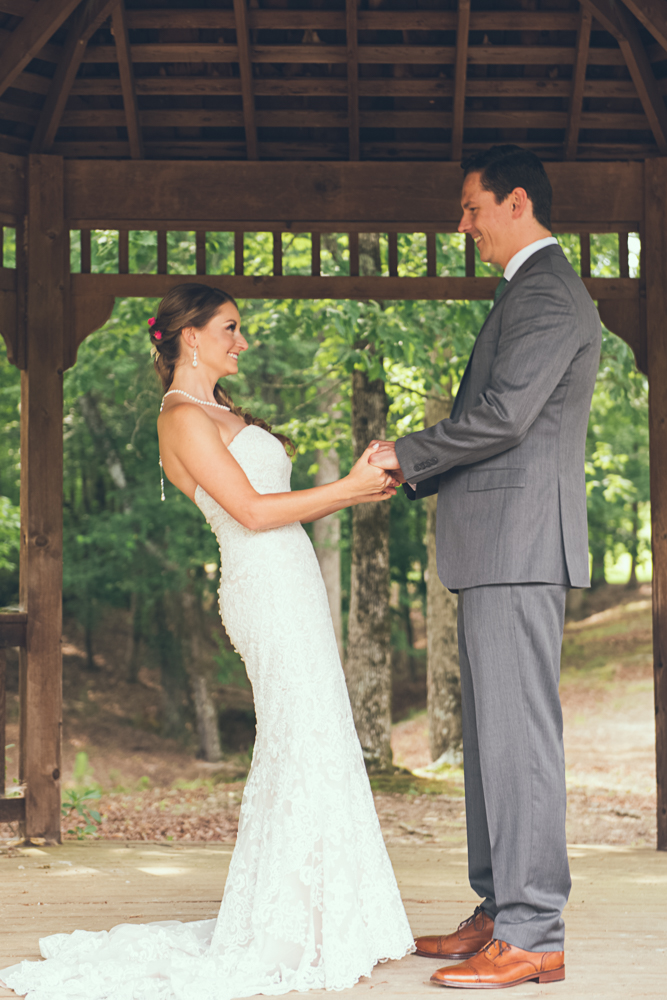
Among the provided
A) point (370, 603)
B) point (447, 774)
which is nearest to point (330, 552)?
point (370, 603)

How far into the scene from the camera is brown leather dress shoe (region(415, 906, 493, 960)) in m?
2.87

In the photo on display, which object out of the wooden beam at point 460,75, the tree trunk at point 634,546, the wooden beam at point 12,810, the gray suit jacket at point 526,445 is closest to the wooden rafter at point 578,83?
the wooden beam at point 460,75

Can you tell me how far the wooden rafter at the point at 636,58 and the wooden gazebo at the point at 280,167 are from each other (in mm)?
13

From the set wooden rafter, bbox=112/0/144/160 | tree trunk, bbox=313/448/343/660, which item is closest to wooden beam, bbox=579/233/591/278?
wooden rafter, bbox=112/0/144/160

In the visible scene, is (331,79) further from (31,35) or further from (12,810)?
(12,810)

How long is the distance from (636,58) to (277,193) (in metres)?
1.79

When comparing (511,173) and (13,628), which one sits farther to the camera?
(13,628)

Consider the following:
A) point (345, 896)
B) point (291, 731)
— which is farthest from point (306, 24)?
point (345, 896)

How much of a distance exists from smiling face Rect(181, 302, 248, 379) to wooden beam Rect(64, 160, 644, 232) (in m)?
1.95

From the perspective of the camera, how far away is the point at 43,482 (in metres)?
4.85

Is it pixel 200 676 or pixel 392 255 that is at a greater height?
pixel 392 255

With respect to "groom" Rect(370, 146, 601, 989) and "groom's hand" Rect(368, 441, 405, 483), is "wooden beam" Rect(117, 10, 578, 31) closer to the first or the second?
"groom" Rect(370, 146, 601, 989)

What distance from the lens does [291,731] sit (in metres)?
2.85

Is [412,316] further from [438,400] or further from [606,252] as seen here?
[606,252]
